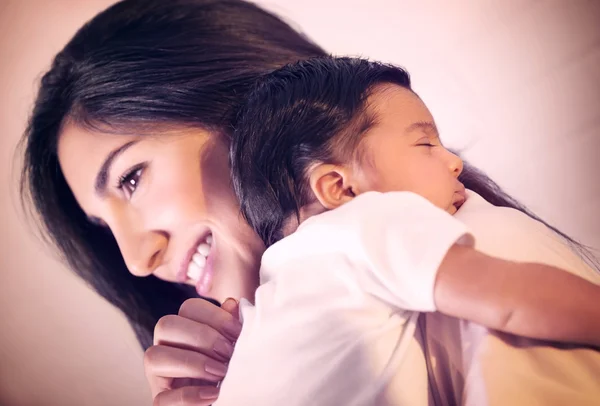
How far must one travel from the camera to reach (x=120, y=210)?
2.14 ft

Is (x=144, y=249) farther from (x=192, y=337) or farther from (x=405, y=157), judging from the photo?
(x=405, y=157)

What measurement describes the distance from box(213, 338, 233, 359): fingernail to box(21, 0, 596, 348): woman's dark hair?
0.82ft

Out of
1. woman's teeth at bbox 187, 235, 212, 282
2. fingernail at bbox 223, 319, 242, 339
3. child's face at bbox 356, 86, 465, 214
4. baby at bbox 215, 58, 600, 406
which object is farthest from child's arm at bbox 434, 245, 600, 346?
woman's teeth at bbox 187, 235, 212, 282

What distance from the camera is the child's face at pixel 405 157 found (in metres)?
0.49

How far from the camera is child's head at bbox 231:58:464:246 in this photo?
0.49 meters

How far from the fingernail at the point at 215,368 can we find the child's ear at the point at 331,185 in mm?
228

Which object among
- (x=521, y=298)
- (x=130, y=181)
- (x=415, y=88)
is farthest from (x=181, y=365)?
(x=415, y=88)

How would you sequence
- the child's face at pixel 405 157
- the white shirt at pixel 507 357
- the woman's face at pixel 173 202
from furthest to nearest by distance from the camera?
the woman's face at pixel 173 202 < the child's face at pixel 405 157 < the white shirt at pixel 507 357

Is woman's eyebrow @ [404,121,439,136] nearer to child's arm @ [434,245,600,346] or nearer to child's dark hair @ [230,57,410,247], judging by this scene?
child's dark hair @ [230,57,410,247]

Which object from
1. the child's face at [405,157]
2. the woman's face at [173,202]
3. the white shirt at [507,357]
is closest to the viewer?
the white shirt at [507,357]

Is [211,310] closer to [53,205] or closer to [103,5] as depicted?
[53,205]

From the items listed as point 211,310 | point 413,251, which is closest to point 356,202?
point 413,251

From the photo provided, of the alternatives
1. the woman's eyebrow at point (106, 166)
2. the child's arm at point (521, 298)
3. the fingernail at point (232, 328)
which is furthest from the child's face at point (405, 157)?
the woman's eyebrow at point (106, 166)

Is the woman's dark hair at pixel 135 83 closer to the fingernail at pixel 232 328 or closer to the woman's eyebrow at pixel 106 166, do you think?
the woman's eyebrow at pixel 106 166
